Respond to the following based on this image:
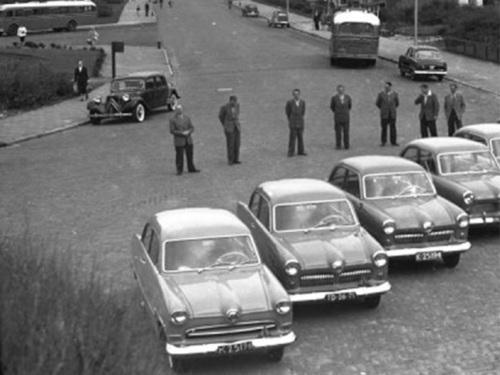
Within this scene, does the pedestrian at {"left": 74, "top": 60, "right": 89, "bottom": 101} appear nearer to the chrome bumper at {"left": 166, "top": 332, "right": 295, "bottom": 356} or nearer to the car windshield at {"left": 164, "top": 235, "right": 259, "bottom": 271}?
the car windshield at {"left": 164, "top": 235, "right": 259, "bottom": 271}

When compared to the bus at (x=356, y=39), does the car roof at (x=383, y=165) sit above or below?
below

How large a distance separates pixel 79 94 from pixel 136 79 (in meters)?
6.23

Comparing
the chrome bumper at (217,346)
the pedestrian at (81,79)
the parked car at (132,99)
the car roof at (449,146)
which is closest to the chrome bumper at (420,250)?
the car roof at (449,146)

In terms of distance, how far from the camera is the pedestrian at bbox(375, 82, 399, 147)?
2352 cm

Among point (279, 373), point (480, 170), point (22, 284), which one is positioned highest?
point (22, 284)

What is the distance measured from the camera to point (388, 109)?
23.5m

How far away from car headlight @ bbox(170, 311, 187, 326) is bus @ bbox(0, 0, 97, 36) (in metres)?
61.4

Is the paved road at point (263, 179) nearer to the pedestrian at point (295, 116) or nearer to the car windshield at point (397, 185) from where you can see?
the pedestrian at point (295, 116)

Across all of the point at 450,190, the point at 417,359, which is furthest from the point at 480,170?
the point at 417,359

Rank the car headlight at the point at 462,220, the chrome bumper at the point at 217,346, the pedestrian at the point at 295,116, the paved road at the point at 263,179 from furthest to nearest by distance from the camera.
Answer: the pedestrian at the point at 295,116, the car headlight at the point at 462,220, the paved road at the point at 263,179, the chrome bumper at the point at 217,346

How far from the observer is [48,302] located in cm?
627

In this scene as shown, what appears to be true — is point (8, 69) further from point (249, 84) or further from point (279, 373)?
point (279, 373)

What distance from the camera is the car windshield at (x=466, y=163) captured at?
53.5 feet

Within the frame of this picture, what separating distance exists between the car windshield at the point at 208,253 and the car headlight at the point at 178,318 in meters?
1.05
